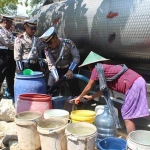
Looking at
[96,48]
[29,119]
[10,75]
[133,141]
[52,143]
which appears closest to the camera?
[133,141]

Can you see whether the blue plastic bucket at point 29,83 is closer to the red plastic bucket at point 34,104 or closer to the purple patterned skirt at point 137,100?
the red plastic bucket at point 34,104

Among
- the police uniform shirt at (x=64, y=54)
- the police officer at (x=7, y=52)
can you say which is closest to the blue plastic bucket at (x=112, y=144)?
the police uniform shirt at (x=64, y=54)

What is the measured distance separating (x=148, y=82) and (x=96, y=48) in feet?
4.14

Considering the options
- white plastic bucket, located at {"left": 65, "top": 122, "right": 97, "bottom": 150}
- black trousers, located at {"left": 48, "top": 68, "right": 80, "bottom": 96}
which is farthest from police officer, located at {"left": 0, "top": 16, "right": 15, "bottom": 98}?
white plastic bucket, located at {"left": 65, "top": 122, "right": 97, "bottom": 150}

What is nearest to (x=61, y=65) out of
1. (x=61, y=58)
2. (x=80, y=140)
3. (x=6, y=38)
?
(x=61, y=58)

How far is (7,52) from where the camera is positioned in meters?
5.30

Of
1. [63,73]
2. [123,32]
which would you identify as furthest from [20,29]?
[123,32]

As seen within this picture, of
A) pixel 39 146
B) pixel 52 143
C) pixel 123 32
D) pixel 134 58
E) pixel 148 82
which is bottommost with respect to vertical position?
pixel 39 146

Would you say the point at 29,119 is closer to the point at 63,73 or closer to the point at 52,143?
the point at 52,143

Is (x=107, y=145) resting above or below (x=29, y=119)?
below

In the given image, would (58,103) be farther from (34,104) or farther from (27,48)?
(27,48)

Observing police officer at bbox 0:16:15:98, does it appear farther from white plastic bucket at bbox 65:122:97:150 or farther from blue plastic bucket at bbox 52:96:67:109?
white plastic bucket at bbox 65:122:97:150

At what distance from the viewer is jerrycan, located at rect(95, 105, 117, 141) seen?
326 centimetres

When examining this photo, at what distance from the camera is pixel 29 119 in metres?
3.02
